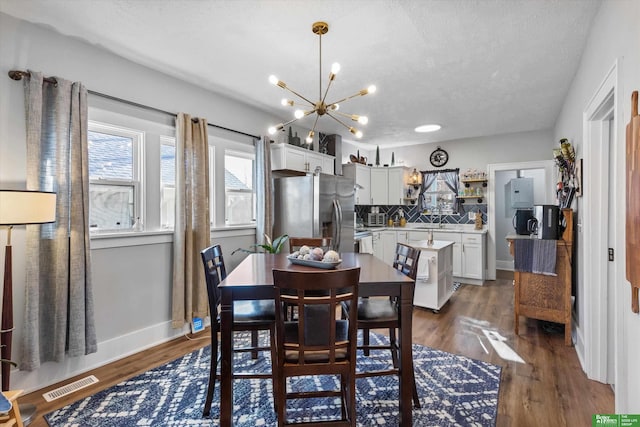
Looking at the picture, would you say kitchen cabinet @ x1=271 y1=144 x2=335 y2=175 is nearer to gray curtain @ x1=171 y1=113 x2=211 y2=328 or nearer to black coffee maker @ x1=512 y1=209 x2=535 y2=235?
gray curtain @ x1=171 y1=113 x2=211 y2=328

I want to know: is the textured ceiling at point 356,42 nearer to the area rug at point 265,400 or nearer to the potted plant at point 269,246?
the potted plant at point 269,246

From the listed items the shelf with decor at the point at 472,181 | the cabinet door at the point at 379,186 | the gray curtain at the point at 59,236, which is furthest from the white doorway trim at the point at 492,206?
the gray curtain at the point at 59,236

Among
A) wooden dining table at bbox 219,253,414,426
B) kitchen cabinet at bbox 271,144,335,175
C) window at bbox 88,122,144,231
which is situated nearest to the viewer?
wooden dining table at bbox 219,253,414,426

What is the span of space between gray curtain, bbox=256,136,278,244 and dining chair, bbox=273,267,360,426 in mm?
2453

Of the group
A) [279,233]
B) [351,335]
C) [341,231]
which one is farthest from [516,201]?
[351,335]

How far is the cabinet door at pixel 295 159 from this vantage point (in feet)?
13.9

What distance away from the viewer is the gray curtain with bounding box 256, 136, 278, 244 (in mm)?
3990

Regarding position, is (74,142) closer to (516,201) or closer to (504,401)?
(504,401)

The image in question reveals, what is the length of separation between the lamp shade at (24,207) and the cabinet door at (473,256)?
557cm

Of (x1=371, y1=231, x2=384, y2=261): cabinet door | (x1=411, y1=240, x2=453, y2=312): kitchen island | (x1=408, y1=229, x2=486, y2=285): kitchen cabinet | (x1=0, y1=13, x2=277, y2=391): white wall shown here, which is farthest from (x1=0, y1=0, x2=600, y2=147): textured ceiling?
(x1=371, y1=231, x2=384, y2=261): cabinet door

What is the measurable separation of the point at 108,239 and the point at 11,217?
37.5 inches

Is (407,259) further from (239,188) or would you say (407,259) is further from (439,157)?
(439,157)

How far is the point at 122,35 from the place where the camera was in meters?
2.43

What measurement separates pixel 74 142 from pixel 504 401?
3556mm
